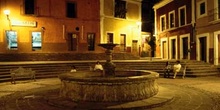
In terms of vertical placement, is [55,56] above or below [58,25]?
below

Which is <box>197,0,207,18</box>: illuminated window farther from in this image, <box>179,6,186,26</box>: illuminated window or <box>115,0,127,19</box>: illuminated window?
<box>115,0,127,19</box>: illuminated window

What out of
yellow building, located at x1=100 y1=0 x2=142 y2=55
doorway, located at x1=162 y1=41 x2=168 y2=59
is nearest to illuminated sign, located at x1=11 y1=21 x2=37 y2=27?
yellow building, located at x1=100 y1=0 x2=142 y2=55

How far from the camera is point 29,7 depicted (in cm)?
2339

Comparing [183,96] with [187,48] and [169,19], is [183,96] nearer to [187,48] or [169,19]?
[187,48]

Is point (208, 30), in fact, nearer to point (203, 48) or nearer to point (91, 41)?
point (203, 48)

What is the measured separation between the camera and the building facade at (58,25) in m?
22.4

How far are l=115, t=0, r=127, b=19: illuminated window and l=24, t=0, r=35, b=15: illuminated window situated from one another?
359 inches

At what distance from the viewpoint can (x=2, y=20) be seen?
72.0 ft

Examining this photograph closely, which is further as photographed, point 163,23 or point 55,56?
point 163,23

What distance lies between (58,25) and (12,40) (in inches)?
171

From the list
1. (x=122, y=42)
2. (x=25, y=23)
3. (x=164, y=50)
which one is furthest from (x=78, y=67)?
(x=164, y=50)

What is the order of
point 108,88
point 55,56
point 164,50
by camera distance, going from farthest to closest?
point 164,50, point 55,56, point 108,88

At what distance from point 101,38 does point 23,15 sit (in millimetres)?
7837

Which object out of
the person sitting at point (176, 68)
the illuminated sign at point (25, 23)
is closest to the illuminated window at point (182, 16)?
the person sitting at point (176, 68)
